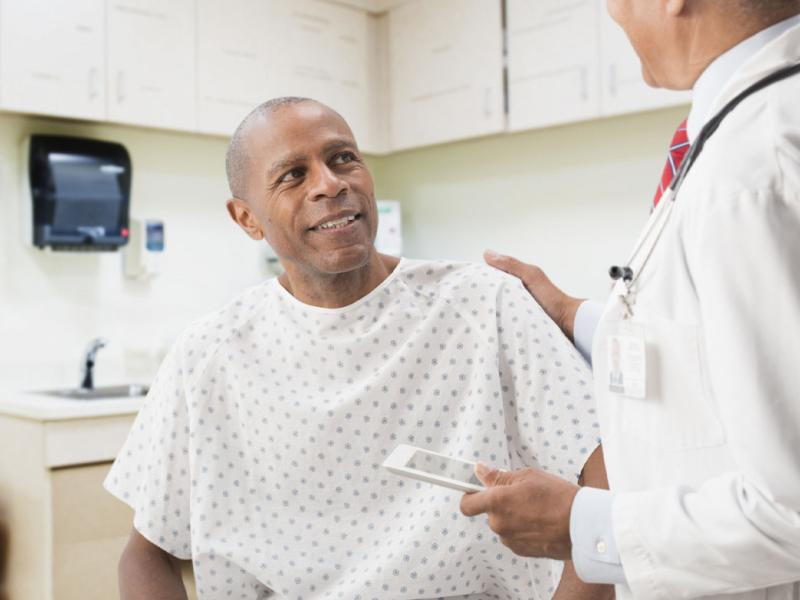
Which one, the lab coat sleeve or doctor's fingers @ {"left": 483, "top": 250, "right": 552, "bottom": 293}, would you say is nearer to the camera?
the lab coat sleeve

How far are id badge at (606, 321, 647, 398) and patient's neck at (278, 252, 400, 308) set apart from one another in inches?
27.1

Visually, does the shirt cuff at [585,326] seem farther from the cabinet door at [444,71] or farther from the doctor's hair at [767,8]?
the cabinet door at [444,71]

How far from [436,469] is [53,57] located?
242cm

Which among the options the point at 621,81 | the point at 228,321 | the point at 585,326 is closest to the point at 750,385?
the point at 585,326

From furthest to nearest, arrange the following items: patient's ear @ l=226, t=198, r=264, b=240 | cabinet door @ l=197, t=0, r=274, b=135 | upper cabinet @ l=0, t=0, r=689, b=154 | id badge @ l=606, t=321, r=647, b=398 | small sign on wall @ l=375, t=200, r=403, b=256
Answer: small sign on wall @ l=375, t=200, r=403, b=256 < cabinet door @ l=197, t=0, r=274, b=135 < upper cabinet @ l=0, t=0, r=689, b=154 < patient's ear @ l=226, t=198, r=264, b=240 < id badge @ l=606, t=321, r=647, b=398

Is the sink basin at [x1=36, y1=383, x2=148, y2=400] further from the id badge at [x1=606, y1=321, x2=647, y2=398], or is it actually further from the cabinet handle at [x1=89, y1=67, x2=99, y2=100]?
the id badge at [x1=606, y1=321, x2=647, y2=398]

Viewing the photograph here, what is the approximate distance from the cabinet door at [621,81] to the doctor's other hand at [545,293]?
1.64 metres

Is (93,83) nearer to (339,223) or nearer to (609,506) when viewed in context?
(339,223)

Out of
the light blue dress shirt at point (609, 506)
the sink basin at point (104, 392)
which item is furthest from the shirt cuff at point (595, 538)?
the sink basin at point (104, 392)

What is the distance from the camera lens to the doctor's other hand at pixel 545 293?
141 centimetres

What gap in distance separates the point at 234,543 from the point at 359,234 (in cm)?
54

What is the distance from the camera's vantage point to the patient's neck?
1450 mm

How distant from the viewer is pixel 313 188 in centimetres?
141

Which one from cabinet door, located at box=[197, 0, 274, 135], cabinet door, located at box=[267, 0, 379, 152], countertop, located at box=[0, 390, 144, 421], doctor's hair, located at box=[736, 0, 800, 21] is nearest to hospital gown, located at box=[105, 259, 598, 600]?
doctor's hair, located at box=[736, 0, 800, 21]
